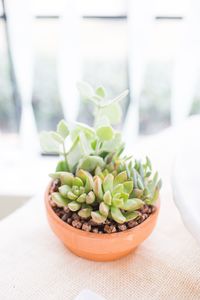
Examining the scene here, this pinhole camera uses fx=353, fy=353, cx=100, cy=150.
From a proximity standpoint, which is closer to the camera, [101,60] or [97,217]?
[97,217]

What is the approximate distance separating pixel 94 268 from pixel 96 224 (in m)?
0.09

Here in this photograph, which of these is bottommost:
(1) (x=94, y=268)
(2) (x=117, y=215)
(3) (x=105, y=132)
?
(1) (x=94, y=268)

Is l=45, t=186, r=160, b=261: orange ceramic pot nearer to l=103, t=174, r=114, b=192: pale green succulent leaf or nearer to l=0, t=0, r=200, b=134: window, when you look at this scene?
l=103, t=174, r=114, b=192: pale green succulent leaf

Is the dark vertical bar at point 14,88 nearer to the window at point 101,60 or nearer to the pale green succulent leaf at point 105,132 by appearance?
the window at point 101,60

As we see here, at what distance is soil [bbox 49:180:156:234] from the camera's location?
0.54m

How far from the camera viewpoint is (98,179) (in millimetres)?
512

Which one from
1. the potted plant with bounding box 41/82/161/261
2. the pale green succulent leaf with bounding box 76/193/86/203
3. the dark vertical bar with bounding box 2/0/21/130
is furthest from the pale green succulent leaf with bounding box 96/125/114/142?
the dark vertical bar with bounding box 2/0/21/130

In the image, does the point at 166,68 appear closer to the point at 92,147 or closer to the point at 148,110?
the point at 148,110

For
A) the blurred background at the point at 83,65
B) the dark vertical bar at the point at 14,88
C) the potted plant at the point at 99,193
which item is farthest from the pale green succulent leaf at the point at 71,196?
the dark vertical bar at the point at 14,88

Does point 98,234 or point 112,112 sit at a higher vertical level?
point 112,112

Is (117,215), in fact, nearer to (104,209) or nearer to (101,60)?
(104,209)

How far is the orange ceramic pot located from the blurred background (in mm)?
555

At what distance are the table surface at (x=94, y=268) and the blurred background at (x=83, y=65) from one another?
1.50 feet

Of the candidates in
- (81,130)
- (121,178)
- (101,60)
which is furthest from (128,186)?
(101,60)
